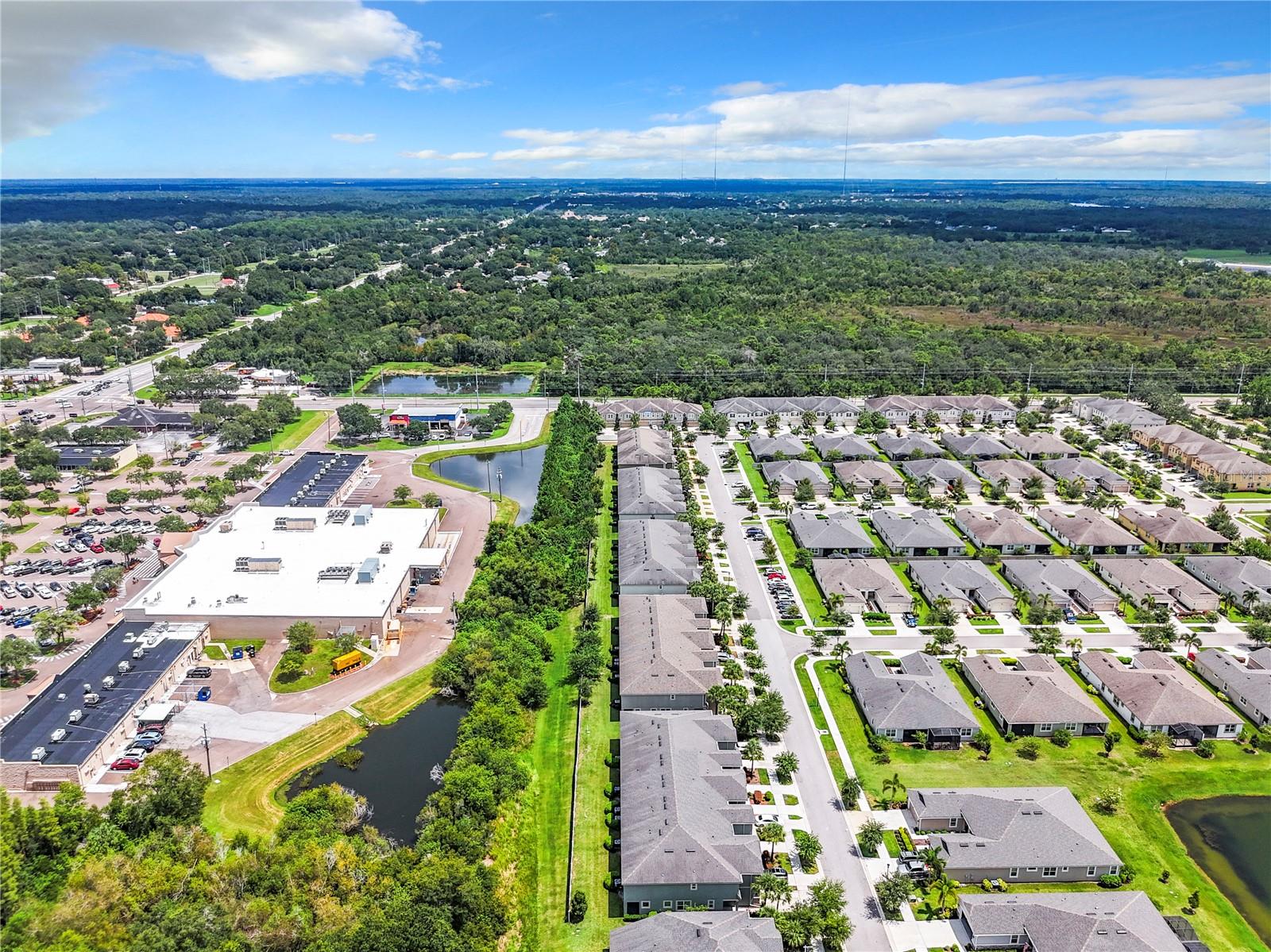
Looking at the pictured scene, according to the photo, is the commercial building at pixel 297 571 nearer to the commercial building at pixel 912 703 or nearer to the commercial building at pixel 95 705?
the commercial building at pixel 95 705

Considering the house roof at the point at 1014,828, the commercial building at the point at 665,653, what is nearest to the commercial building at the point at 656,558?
the commercial building at the point at 665,653

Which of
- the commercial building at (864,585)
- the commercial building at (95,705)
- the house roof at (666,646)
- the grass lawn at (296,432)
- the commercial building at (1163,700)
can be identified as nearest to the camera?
the commercial building at (95,705)

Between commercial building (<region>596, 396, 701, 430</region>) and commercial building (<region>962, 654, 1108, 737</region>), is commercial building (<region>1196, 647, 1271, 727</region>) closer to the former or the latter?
commercial building (<region>962, 654, 1108, 737</region>)

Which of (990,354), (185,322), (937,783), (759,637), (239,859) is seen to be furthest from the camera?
(185,322)

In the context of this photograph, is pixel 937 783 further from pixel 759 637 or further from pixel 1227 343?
pixel 1227 343

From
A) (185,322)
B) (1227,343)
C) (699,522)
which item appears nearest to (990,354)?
(1227,343)
